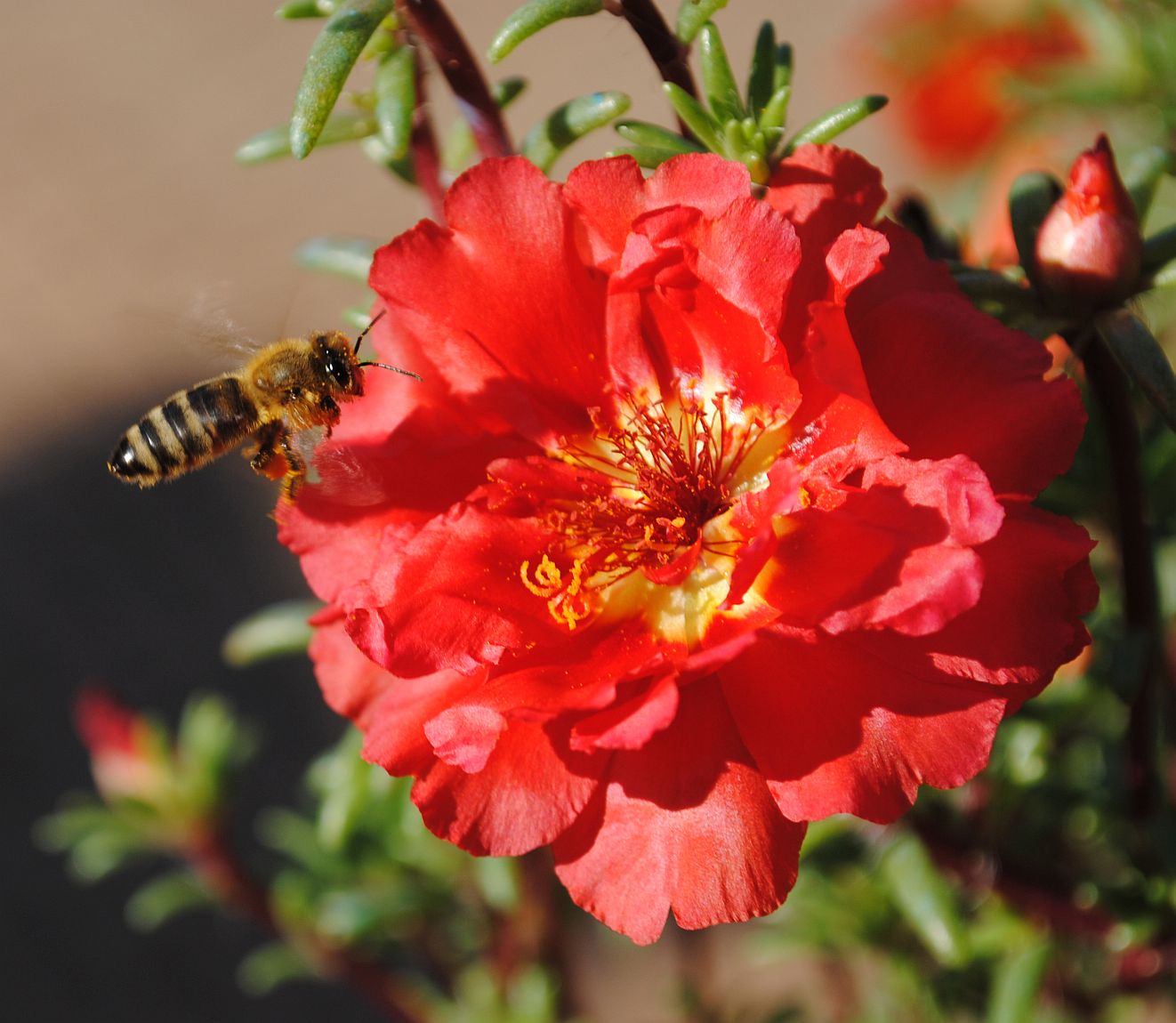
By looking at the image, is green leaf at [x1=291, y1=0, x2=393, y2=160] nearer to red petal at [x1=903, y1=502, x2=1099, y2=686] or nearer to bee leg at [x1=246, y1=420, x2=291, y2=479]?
bee leg at [x1=246, y1=420, x2=291, y2=479]

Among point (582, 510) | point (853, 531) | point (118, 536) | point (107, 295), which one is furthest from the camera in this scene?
point (107, 295)

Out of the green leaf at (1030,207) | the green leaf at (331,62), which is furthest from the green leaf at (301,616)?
the green leaf at (1030,207)

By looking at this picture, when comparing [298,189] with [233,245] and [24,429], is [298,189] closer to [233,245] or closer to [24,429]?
[233,245]

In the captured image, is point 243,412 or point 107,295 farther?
point 107,295

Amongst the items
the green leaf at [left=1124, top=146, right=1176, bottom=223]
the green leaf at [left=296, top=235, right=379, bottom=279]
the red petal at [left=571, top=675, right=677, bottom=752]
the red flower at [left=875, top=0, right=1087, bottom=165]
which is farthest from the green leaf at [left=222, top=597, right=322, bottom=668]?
the red flower at [left=875, top=0, right=1087, bottom=165]

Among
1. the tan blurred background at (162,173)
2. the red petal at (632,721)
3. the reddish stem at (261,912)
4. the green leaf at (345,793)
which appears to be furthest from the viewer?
the tan blurred background at (162,173)

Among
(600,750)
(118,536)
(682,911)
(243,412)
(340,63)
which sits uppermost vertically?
(340,63)

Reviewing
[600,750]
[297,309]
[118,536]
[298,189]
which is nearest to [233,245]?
[298,189]

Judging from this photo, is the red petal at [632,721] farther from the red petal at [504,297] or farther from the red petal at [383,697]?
the red petal at [504,297]
